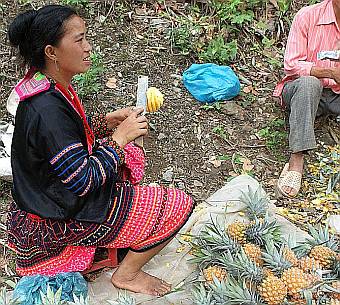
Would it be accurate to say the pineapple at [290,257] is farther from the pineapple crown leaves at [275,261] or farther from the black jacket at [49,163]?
the black jacket at [49,163]

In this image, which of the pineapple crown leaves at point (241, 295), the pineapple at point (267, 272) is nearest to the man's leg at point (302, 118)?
the pineapple at point (267, 272)

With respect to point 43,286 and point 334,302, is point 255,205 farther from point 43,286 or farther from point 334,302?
point 43,286

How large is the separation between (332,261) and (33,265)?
4.31ft

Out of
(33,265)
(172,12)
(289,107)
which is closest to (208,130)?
(289,107)

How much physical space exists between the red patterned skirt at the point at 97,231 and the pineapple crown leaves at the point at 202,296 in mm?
331

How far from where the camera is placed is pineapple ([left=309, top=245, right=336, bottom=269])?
2320 mm

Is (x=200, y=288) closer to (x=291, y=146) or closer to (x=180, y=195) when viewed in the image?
(x=180, y=195)

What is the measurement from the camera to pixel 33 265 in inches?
102

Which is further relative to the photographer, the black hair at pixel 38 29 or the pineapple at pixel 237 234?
the pineapple at pixel 237 234

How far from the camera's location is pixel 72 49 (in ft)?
7.66

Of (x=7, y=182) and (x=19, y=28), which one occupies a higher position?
(x=19, y=28)

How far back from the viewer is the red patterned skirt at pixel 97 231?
249cm

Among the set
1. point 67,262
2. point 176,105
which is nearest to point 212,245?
point 67,262

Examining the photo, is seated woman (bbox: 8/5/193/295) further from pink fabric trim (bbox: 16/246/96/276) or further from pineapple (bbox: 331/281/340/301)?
pineapple (bbox: 331/281/340/301)
